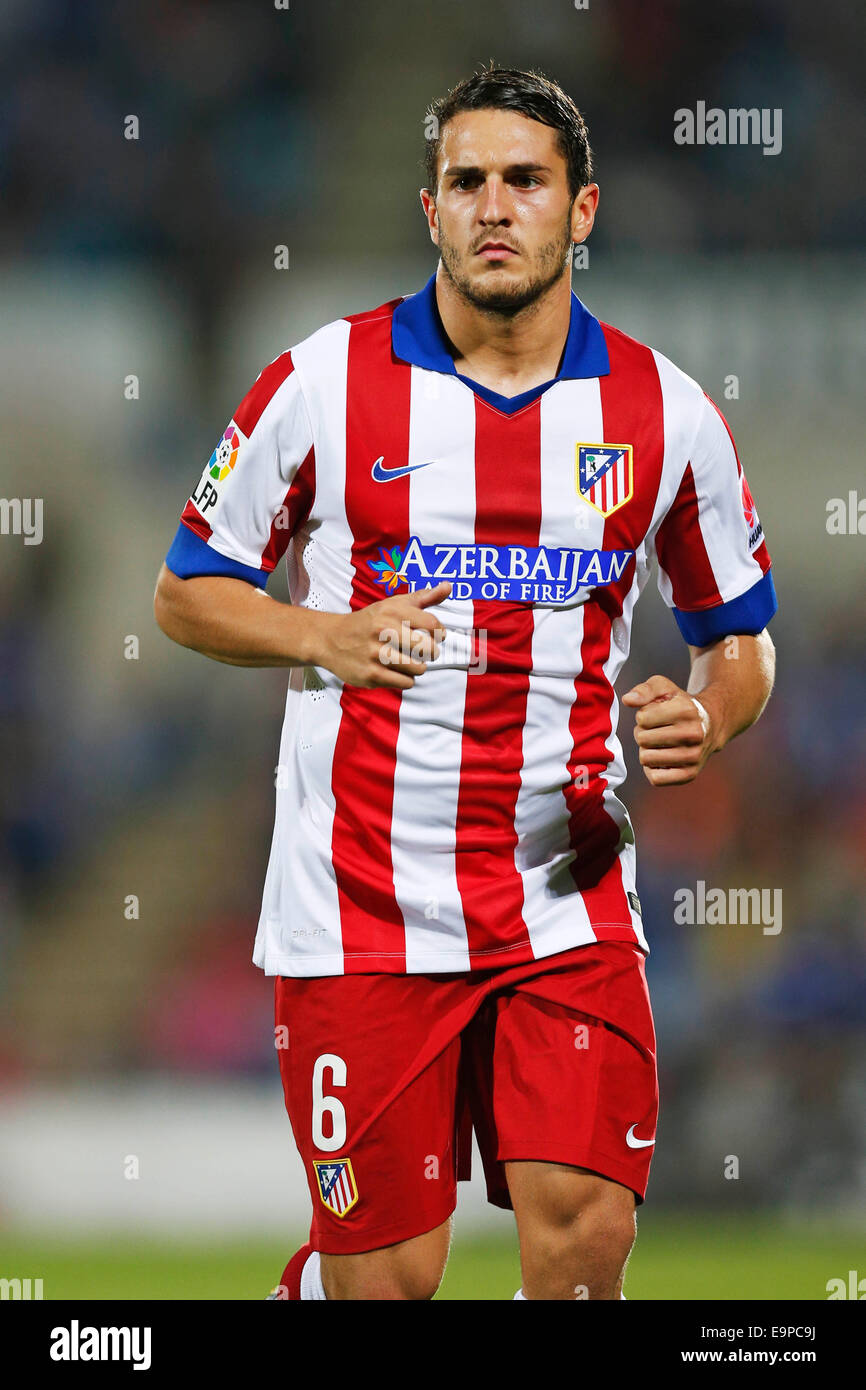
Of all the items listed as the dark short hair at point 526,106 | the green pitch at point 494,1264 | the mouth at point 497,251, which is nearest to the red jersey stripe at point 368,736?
the mouth at point 497,251

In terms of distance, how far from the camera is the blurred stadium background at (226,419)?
4660 millimetres

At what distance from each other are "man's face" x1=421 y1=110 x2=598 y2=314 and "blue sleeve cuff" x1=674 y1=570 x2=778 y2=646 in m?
0.57

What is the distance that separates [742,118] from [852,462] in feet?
4.12

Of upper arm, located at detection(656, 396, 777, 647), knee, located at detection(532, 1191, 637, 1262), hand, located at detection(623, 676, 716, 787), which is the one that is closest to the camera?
hand, located at detection(623, 676, 716, 787)

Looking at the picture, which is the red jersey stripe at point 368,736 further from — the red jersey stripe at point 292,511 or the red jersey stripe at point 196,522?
the red jersey stripe at point 196,522

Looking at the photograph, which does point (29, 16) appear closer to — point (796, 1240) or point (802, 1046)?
point (802, 1046)

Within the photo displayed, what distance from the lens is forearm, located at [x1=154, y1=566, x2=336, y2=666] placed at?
2.17 meters

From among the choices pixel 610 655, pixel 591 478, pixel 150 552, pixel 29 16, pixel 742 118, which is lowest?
pixel 610 655

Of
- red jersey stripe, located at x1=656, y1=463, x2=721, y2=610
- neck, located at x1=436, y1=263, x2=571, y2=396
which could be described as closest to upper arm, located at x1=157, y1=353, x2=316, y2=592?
neck, located at x1=436, y1=263, x2=571, y2=396

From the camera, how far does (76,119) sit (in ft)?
18.1

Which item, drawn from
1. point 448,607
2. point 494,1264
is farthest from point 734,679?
point 494,1264

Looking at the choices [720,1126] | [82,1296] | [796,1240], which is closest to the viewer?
[82,1296]

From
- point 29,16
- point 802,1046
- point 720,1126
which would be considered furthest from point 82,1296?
point 29,16

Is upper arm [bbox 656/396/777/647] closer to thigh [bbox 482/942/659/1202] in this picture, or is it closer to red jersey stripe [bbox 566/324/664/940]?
red jersey stripe [bbox 566/324/664/940]
